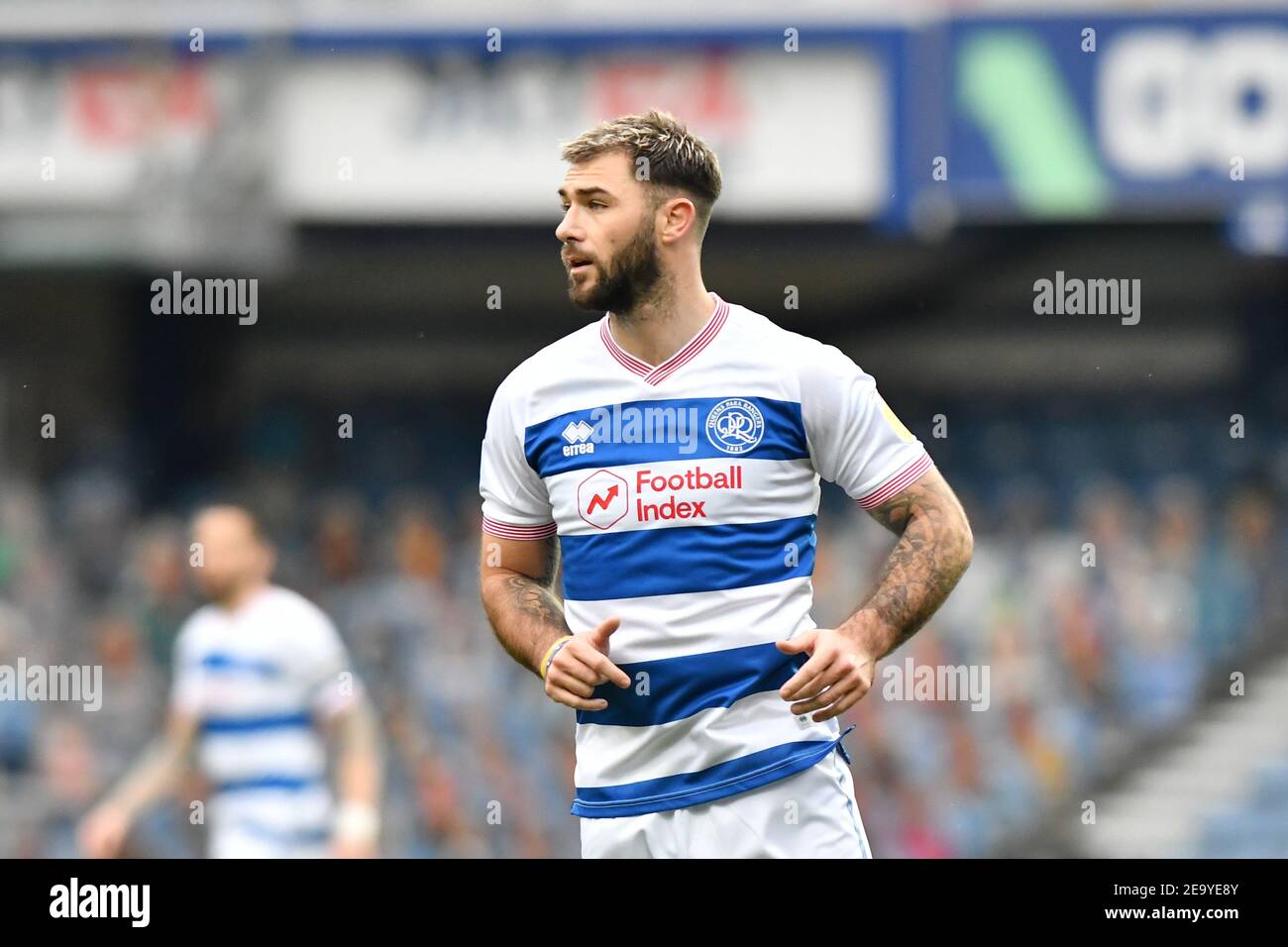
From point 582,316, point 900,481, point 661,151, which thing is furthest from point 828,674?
point 582,316

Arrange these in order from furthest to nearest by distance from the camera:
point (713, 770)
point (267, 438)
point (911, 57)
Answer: point (267, 438), point (911, 57), point (713, 770)

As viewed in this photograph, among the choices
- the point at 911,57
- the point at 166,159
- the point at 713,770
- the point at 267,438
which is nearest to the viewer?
the point at 713,770

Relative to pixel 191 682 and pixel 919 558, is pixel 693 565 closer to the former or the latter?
pixel 919 558

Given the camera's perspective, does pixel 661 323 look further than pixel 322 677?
No

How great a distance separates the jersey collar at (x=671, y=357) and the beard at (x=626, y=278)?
9 cm

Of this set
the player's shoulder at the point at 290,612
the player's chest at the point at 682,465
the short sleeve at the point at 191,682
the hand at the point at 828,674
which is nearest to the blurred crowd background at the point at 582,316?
the short sleeve at the point at 191,682

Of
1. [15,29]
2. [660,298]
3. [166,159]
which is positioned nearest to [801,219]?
[166,159]

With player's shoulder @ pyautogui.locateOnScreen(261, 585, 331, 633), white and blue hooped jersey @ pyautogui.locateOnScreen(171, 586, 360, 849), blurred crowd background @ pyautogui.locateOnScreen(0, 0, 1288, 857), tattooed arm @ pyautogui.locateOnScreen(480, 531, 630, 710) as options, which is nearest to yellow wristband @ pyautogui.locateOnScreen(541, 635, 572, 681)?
tattooed arm @ pyautogui.locateOnScreen(480, 531, 630, 710)

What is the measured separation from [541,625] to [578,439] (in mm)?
393

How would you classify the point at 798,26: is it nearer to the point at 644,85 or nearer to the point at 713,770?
the point at 644,85

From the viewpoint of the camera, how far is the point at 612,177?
3.90 meters

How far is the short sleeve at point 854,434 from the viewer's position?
3.88 metres

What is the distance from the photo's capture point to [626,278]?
3914 mm

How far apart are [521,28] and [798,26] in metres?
1.89
